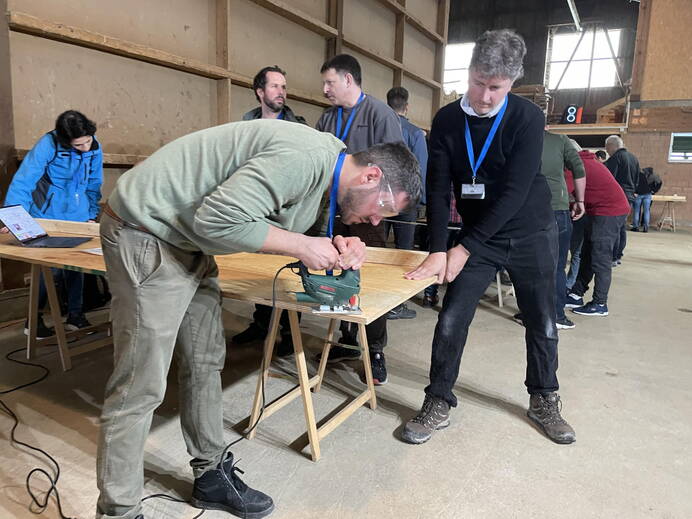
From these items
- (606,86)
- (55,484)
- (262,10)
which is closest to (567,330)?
(55,484)

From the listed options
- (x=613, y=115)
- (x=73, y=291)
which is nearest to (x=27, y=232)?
(x=73, y=291)

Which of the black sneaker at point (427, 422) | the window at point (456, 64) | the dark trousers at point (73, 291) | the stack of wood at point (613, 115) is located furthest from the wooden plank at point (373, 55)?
the window at point (456, 64)

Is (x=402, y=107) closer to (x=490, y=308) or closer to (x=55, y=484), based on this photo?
(x=490, y=308)

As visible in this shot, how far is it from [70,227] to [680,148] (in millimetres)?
13675

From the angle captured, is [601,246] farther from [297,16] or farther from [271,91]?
[297,16]

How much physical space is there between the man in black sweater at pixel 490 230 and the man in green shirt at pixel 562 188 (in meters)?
1.09

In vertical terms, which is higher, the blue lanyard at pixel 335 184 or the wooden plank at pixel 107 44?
the wooden plank at pixel 107 44

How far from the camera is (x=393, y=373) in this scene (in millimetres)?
2789

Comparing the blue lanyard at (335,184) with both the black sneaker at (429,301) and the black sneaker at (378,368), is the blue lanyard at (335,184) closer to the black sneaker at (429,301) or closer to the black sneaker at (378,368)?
the black sneaker at (378,368)

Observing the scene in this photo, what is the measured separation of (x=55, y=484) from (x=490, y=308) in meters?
3.36

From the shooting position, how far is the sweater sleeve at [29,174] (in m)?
2.84

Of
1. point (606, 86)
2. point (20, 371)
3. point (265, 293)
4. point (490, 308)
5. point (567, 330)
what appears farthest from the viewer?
point (606, 86)

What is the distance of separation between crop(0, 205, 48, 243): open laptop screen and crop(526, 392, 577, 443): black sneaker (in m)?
2.46

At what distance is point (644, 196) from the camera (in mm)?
10516
